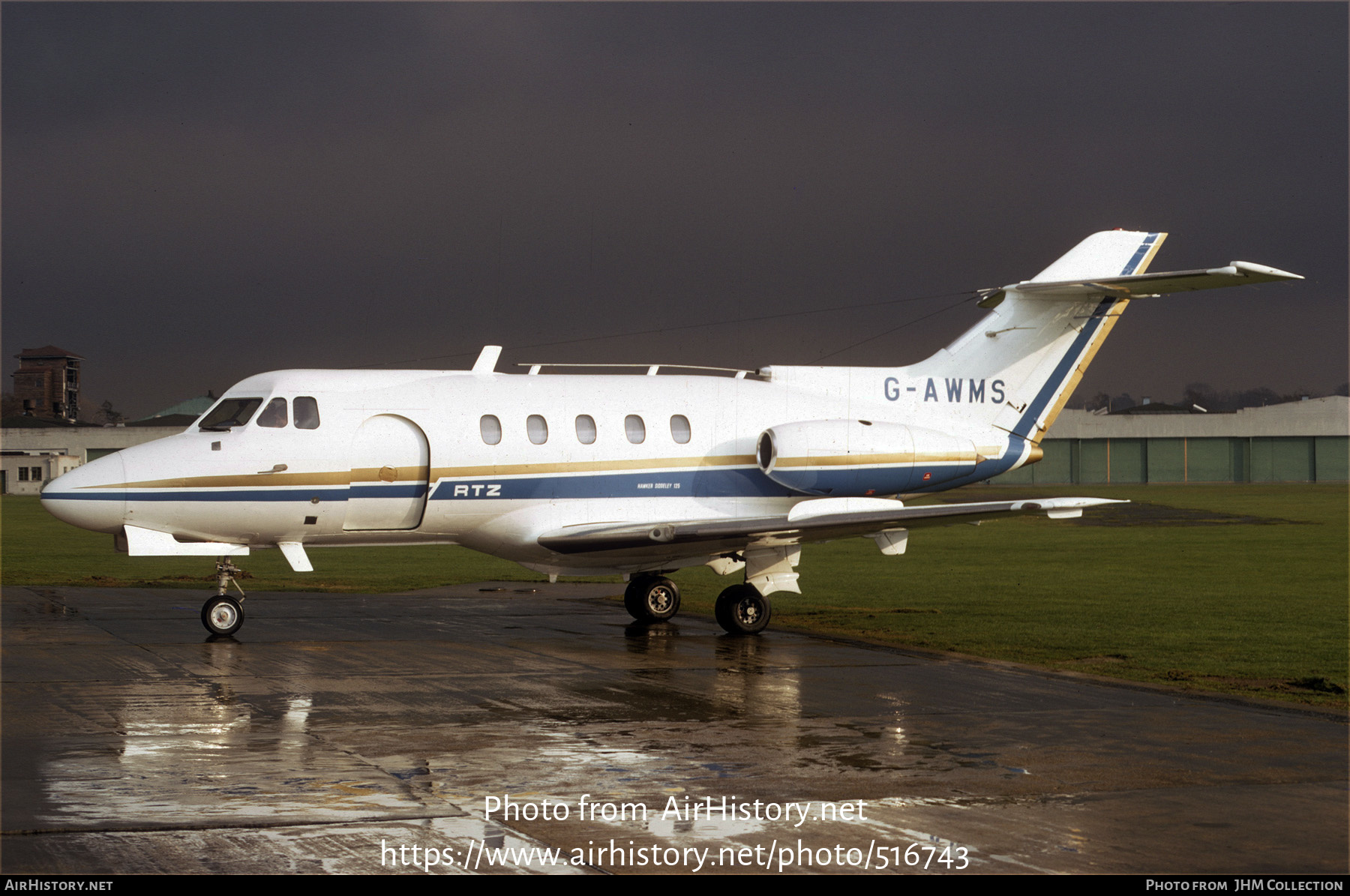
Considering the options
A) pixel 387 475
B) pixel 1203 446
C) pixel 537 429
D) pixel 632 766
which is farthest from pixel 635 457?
pixel 1203 446

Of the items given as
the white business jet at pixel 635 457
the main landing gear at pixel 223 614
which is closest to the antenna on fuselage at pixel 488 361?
the white business jet at pixel 635 457

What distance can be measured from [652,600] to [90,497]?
24.9ft

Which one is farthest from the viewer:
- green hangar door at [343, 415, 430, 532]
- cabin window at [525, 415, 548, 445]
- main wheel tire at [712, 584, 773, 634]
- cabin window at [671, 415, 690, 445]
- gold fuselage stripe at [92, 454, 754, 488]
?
cabin window at [671, 415, 690, 445]

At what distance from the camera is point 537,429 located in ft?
59.8

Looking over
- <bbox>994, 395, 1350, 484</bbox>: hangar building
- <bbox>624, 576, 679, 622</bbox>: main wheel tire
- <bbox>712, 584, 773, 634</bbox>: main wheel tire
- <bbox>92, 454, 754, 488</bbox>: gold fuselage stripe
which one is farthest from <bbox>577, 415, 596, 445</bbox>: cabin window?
<bbox>994, 395, 1350, 484</bbox>: hangar building

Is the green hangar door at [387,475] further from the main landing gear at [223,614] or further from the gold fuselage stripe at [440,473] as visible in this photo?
the main landing gear at [223,614]

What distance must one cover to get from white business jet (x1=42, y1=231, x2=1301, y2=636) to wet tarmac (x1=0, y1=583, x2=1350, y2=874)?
6.27ft

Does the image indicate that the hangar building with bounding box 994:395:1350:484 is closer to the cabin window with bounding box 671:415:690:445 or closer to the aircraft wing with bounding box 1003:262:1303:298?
the aircraft wing with bounding box 1003:262:1303:298

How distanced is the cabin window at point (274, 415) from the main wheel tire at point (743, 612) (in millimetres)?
6079

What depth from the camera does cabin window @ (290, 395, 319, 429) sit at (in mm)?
17141

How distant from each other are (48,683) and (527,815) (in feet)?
23.2
